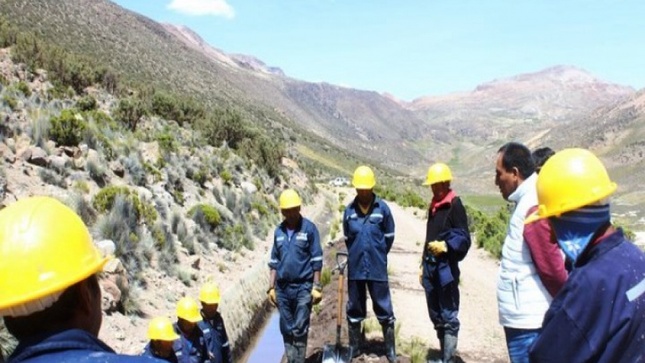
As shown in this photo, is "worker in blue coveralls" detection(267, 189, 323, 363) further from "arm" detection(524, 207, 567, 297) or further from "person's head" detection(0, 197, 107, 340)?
"person's head" detection(0, 197, 107, 340)

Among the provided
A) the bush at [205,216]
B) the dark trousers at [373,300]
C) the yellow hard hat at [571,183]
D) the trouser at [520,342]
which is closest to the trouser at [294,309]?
the dark trousers at [373,300]

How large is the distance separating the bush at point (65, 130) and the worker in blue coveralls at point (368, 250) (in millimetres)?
7523

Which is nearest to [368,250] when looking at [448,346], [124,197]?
[448,346]

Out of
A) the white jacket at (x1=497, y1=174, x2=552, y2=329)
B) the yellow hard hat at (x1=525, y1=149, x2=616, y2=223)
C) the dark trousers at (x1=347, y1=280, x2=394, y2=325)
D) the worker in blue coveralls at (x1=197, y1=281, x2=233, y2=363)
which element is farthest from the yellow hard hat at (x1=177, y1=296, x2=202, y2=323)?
the yellow hard hat at (x1=525, y1=149, x2=616, y2=223)

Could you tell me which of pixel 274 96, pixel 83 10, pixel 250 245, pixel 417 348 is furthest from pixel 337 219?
pixel 274 96

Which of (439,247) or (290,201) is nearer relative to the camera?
(439,247)

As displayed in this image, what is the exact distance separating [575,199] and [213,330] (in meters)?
4.47

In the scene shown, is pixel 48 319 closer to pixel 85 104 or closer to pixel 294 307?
pixel 294 307

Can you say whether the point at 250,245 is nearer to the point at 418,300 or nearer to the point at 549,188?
the point at 418,300

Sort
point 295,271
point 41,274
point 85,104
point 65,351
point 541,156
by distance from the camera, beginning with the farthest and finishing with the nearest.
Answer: point 85,104
point 295,271
point 541,156
point 41,274
point 65,351

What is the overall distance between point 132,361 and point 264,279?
1192 centimetres

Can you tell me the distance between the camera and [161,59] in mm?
70625

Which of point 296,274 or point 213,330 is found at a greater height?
point 296,274

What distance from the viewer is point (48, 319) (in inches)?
68.7
